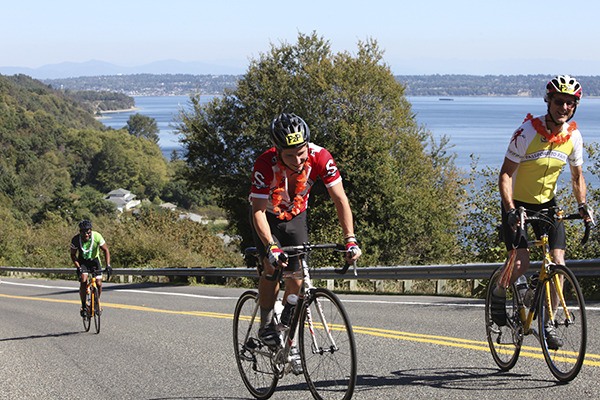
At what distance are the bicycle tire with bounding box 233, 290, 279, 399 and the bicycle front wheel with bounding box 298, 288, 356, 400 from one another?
1.99 feet

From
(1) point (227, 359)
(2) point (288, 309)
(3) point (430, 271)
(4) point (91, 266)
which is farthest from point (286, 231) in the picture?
(3) point (430, 271)

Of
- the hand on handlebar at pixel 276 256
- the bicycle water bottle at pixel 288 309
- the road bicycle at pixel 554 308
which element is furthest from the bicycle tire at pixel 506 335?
the hand on handlebar at pixel 276 256

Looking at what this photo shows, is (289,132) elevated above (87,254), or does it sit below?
above

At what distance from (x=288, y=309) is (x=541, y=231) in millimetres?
1945

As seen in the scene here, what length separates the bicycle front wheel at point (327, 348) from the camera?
5.79 meters

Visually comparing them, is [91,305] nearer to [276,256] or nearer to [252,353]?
[252,353]

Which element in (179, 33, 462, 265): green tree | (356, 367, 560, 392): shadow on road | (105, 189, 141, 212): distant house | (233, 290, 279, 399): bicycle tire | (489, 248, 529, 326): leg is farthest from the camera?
(105, 189, 141, 212): distant house

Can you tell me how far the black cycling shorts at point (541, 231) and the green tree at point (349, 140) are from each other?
116 feet

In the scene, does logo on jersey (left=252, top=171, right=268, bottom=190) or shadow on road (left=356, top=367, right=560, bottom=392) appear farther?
shadow on road (left=356, top=367, right=560, bottom=392)

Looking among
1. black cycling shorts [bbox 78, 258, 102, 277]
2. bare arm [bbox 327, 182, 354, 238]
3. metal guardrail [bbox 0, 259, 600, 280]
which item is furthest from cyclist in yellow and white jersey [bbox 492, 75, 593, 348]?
black cycling shorts [bbox 78, 258, 102, 277]

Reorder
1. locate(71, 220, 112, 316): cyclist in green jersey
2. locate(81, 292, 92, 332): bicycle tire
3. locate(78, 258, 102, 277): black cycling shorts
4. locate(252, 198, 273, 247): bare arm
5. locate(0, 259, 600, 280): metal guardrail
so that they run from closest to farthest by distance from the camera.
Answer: locate(252, 198, 273, 247): bare arm → locate(0, 259, 600, 280): metal guardrail → locate(81, 292, 92, 332): bicycle tire → locate(71, 220, 112, 316): cyclist in green jersey → locate(78, 258, 102, 277): black cycling shorts

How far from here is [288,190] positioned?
20.7 ft

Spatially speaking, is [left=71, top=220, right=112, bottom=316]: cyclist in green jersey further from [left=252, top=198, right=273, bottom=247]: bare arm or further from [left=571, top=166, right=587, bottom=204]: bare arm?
[left=571, top=166, right=587, bottom=204]: bare arm

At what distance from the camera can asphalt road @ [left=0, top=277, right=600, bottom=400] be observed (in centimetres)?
679
